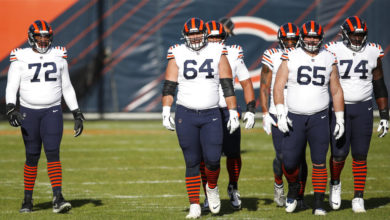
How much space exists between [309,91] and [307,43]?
44 centimetres

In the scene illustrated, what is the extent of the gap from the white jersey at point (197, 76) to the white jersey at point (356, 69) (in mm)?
1269

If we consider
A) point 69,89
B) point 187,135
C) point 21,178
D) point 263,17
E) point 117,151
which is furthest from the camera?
point 263,17

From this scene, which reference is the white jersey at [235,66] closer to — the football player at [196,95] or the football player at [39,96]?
the football player at [196,95]

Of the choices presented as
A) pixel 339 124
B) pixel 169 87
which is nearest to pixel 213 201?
pixel 169 87

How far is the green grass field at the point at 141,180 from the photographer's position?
7195mm

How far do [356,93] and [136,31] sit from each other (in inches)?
468

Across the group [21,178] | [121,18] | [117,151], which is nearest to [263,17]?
[121,18]

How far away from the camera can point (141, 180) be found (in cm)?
959

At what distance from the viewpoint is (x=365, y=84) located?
7.17 m

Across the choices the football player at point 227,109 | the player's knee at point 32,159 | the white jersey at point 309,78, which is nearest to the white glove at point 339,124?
the white jersey at point 309,78

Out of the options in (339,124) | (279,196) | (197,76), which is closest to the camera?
(197,76)

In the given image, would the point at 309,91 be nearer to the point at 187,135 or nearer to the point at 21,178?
the point at 187,135

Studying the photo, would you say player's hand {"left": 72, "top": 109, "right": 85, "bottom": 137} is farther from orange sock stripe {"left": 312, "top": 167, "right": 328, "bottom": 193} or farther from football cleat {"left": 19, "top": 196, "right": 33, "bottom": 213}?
orange sock stripe {"left": 312, "top": 167, "right": 328, "bottom": 193}

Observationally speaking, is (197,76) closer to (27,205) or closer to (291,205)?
(291,205)
